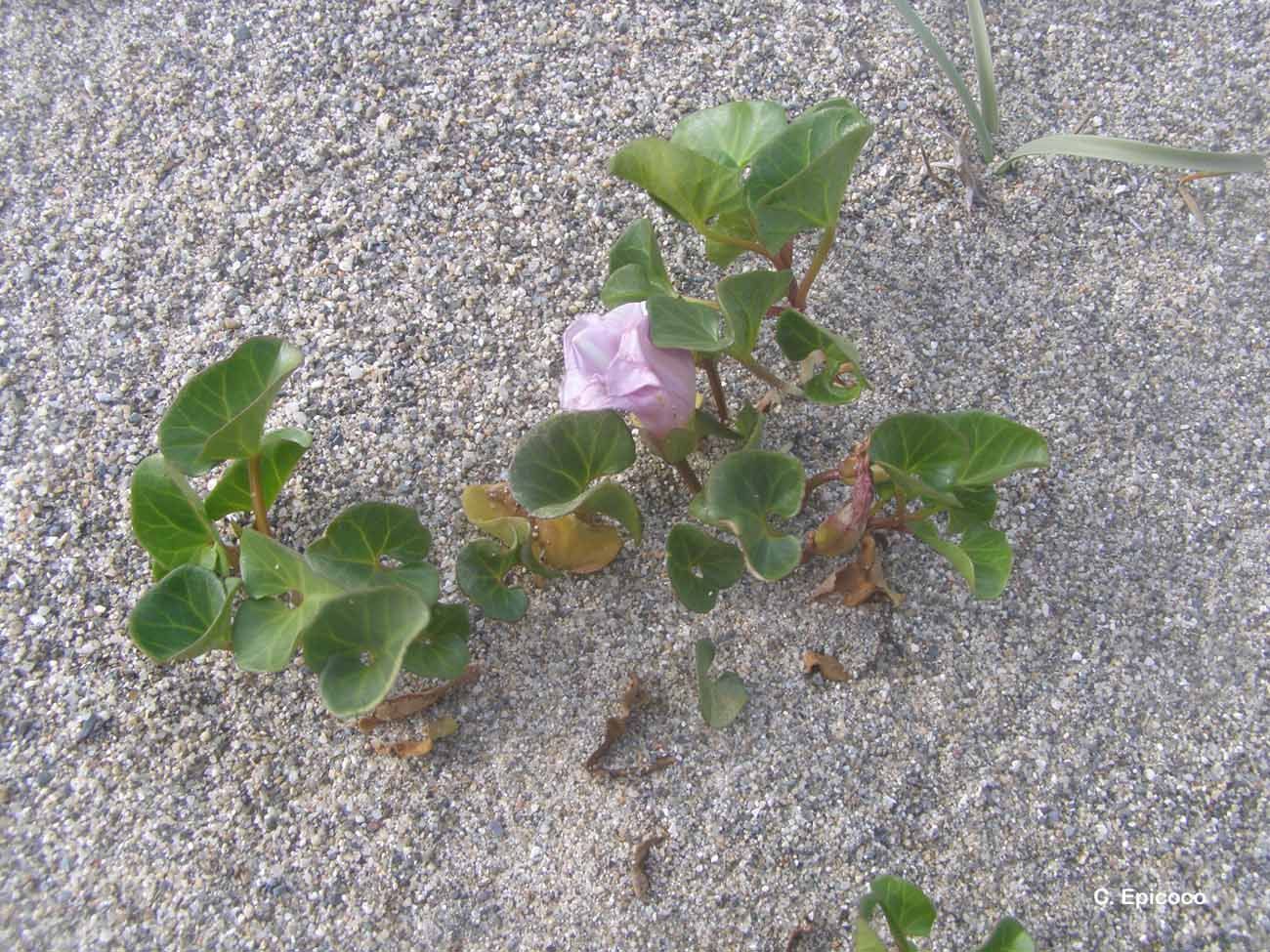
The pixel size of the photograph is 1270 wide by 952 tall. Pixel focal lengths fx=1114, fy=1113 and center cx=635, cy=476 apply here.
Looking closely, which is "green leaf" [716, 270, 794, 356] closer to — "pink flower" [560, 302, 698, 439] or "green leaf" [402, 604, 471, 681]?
"pink flower" [560, 302, 698, 439]

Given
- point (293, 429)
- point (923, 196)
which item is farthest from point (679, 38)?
point (293, 429)

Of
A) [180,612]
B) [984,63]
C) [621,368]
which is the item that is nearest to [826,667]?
[621,368]

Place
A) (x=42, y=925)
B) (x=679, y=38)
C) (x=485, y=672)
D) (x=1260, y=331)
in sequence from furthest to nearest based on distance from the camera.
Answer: (x=679, y=38) < (x=1260, y=331) < (x=485, y=672) < (x=42, y=925)

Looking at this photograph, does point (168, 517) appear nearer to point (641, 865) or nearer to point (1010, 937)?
point (641, 865)

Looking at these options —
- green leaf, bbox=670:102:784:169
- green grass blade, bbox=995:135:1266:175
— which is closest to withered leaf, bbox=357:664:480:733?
green leaf, bbox=670:102:784:169

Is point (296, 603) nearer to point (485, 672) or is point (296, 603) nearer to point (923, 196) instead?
point (485, 672)

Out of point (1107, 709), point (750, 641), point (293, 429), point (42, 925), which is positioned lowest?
point (1107, 709)
